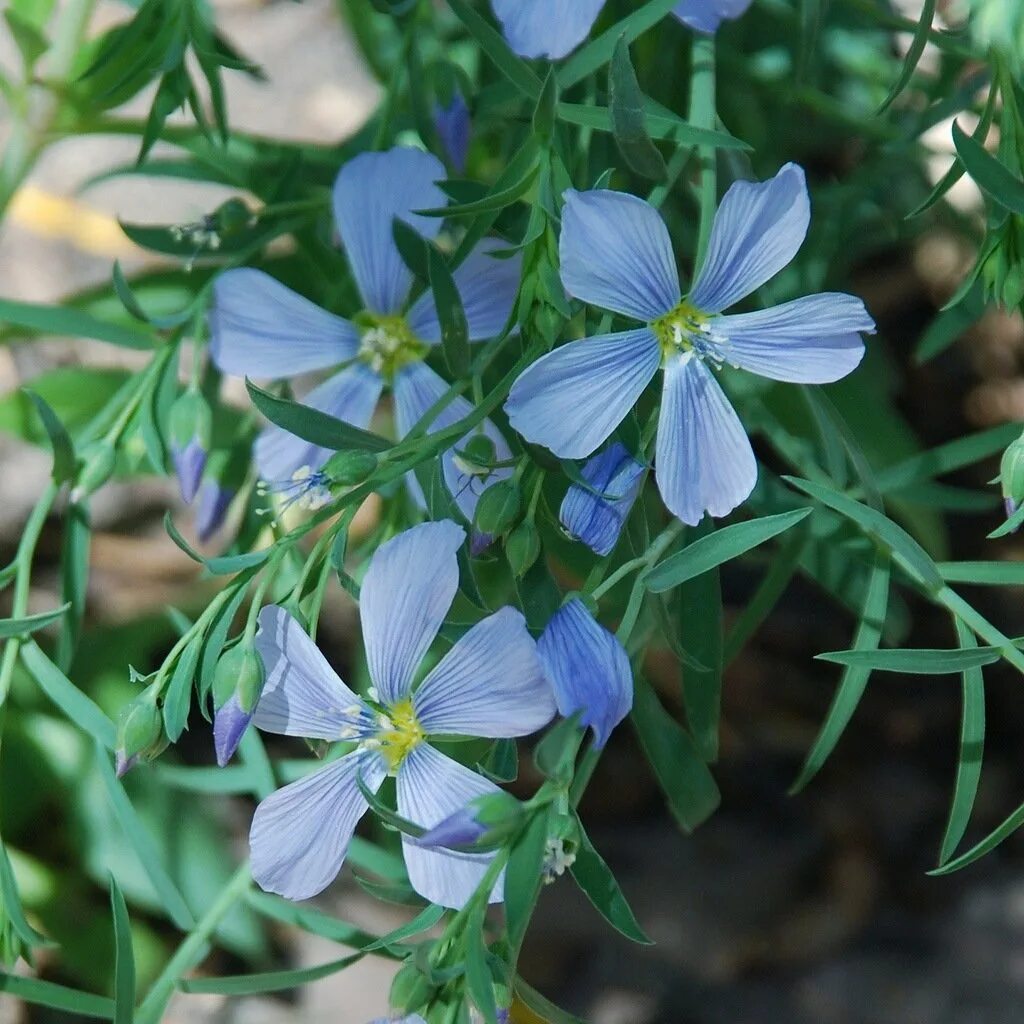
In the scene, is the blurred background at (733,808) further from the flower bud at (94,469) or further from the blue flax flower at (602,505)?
the blue flax flower at (602,505)

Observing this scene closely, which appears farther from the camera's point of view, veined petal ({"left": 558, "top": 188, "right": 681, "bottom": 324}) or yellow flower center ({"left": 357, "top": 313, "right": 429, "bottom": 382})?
yellow flower center ({"left": 357, "top": 313, "right": 429, "bottom": 382})

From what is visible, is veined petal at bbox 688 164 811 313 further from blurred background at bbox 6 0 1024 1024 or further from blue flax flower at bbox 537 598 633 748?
blurred background at bbox 6 0 1024 1024

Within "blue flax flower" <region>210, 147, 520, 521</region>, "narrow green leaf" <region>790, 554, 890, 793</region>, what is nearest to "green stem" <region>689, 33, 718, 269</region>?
"blue flax flower" <region>210, 147, 520, 521</region>

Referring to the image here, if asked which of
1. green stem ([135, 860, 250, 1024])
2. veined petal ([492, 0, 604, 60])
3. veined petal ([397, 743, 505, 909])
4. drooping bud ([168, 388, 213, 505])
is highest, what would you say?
veined petal ([492, 0, 604, 60])

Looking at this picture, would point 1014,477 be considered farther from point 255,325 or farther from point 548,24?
point 255,325

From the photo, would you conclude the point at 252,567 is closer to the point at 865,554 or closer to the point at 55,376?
the point at 865,554

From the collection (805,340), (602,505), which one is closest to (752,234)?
(805,340)
